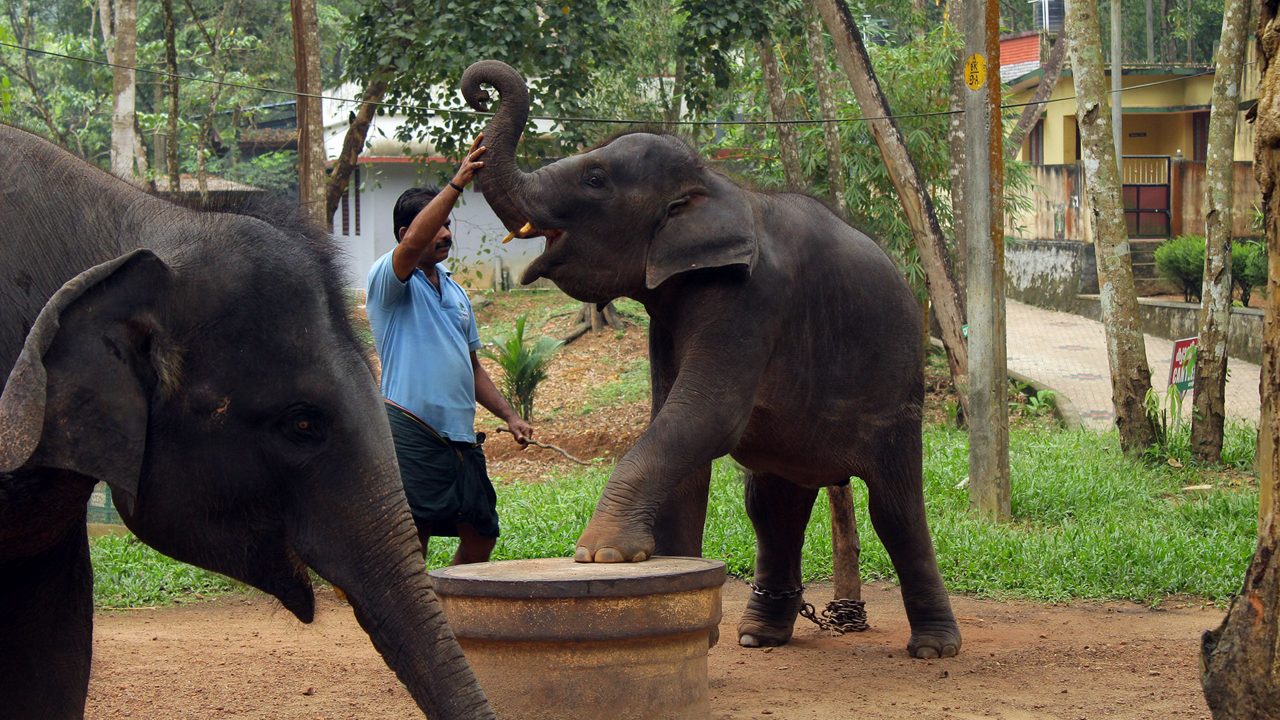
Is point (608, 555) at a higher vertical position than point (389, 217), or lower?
lower

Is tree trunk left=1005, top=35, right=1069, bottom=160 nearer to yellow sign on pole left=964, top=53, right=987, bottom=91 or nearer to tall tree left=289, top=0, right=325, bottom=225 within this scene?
yellow sign on pole left=964, top=53, right=987, bottom=91

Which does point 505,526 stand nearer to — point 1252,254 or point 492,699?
point 492,699

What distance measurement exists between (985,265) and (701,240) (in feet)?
11.6

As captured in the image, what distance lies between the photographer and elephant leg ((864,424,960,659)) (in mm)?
5852

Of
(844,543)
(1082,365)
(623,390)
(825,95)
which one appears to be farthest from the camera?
(1082,365)

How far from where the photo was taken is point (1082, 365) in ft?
56.8

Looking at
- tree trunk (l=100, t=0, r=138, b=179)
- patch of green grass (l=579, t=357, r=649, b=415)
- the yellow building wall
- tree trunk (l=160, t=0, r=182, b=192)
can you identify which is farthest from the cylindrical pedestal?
the yellow building wall

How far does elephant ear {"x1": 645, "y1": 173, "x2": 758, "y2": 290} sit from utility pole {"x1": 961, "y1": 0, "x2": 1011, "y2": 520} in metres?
3.28

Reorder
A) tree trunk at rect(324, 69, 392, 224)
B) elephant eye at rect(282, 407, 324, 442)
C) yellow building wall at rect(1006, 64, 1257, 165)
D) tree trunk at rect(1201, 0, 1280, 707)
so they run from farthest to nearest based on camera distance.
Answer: yellow building wall at rect(1006, 64, 1257, 165) → tree trunk at rect(324, 69, 392, 224) → tree trunk at rect(1201, 0, 1280, 707) → elephant eye at rect(282, 407, 324, 442)

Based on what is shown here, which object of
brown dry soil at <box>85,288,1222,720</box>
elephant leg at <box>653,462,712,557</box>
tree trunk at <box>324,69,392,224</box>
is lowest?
brown dry soil at <box>85,288,1222,720</box>

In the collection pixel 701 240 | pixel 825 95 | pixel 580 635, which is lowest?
pixel 580 635

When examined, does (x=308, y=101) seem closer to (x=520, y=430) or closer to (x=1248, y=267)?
(x=520, y=430)

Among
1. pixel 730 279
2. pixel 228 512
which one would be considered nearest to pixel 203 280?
pixel 228 512

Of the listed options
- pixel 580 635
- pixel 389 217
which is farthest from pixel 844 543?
pixel 389 217
